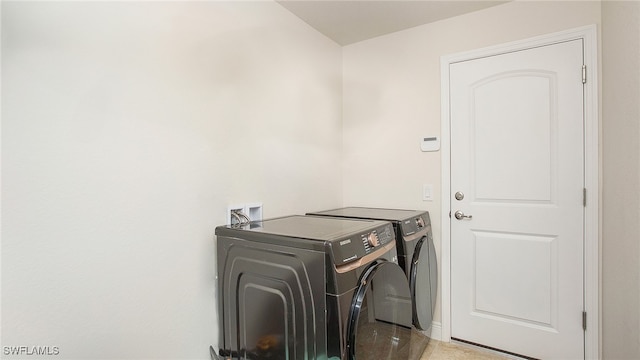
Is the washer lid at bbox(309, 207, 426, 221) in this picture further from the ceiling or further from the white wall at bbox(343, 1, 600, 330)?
the ceiling

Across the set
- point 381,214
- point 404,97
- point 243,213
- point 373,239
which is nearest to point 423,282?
point 381,214

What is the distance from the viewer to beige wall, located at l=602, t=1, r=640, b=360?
125 centimetres

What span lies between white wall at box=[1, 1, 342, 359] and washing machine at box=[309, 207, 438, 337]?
32.5 inches

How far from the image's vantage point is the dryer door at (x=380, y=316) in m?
1.24

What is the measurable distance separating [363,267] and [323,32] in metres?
1.97

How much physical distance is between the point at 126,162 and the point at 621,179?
7.27ft

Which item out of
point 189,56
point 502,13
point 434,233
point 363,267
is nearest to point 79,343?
point 363,267

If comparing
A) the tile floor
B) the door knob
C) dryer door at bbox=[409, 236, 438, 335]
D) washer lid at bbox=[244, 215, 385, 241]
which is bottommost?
the tile floor

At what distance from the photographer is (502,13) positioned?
212cm

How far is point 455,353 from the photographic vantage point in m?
2.16

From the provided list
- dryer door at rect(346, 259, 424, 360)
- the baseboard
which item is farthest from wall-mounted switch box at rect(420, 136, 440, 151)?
the baseboard

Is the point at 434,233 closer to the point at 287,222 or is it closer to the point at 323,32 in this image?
the point at 287,222

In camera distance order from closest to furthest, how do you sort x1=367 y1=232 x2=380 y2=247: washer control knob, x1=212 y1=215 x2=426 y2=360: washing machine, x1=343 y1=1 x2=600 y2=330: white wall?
x1=212 y1=215 x2=426 y2=360: washing machine
x1=367 y1=232 x2=380 y2=247: washer control knob
x1=343 y1=1 x2=600 y2=330: white wall

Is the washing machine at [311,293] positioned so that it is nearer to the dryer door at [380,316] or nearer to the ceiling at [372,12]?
the dryer door at [380,316]
